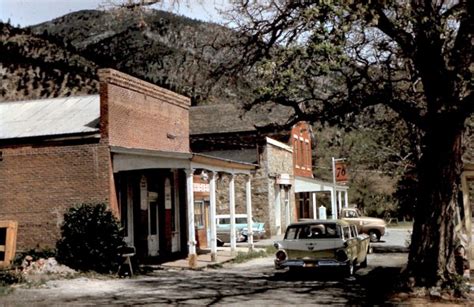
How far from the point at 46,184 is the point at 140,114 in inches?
174

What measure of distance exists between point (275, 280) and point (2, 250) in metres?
8.08

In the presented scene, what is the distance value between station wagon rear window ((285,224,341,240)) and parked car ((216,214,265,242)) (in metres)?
15.1

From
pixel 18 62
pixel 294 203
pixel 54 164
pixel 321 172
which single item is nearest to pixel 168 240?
pixel 54 164

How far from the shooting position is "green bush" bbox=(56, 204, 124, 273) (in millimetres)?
18906

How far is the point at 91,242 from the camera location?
1906 cm

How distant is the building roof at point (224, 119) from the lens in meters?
39.6

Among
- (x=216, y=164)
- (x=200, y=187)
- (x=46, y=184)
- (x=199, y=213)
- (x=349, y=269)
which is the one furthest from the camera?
(x=199, y=213)

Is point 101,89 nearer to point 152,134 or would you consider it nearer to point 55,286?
point 152,134

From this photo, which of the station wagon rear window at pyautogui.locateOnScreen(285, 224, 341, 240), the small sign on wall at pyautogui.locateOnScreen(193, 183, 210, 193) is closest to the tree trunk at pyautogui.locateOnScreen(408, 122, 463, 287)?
the station wagon rear window at pyautogui.locateOnScreen(285, 224, 341, 240)

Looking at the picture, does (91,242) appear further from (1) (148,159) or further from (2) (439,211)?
(2) (439,211)

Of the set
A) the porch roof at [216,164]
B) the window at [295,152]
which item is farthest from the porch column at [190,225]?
the window at [295,152]

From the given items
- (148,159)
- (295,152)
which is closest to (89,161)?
(148,159)

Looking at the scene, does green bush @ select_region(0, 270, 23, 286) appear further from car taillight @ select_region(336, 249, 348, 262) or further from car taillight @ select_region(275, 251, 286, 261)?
car taillight @ select_region(336, 249, 348, 262)

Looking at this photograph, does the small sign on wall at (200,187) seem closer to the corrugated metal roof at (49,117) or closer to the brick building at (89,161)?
the brick building at (89,161)
